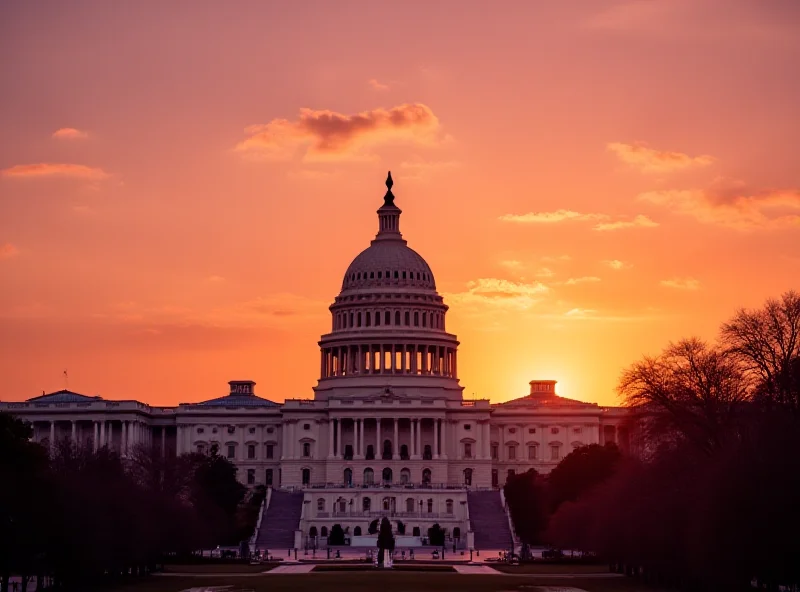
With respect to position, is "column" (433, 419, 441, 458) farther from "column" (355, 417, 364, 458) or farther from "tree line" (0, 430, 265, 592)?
"tree line" (0, 430, 265, 592)

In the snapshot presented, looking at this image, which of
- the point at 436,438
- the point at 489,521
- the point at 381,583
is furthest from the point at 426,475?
the point at 381,583

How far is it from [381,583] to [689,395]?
23591 millimetres

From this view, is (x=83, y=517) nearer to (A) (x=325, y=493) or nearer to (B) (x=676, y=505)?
(B) (x=676, y=505)

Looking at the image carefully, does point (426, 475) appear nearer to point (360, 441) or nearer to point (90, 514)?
point (360, 441)

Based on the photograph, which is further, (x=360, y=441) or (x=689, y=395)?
(x=360, y=441)

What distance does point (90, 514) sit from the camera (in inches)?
4065

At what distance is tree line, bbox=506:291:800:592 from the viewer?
84.2 m

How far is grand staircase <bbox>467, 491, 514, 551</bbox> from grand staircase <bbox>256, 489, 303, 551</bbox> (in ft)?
60.2

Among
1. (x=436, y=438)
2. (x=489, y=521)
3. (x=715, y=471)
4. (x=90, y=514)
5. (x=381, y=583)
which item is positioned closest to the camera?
(x=715, y=471)

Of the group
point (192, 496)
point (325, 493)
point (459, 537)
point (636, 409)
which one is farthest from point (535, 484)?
point (636, 409)

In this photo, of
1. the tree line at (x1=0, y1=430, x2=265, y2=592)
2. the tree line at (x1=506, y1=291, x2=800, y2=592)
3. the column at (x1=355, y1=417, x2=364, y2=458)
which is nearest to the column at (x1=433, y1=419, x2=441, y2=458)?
the column at (x1=355, y1=417, x2=364, y2=458)

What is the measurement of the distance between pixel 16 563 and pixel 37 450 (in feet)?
88.7

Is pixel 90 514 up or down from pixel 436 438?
down

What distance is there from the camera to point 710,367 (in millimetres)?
105875
